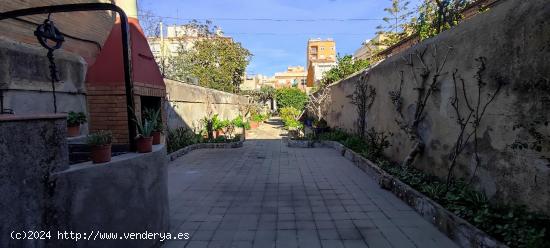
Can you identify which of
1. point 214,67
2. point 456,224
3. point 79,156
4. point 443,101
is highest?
point 214,67

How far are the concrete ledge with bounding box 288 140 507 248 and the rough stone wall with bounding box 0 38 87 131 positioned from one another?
5.89 metres

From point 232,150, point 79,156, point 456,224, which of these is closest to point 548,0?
point 456,224

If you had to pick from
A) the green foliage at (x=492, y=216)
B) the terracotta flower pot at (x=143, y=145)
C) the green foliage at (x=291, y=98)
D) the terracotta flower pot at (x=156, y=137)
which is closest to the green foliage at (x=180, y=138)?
the terracotta flower pot at (x=156, y=137)

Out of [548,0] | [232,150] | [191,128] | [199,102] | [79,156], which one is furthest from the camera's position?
[199,102]

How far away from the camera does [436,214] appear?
3670mm

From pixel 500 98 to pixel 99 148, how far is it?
421cm

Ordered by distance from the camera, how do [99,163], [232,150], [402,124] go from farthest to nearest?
[232,150] → [402,124] → [99,163]

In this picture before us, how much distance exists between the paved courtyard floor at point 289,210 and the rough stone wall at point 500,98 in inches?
37.0

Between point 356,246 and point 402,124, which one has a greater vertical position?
point 402,124

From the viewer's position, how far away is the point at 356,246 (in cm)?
325

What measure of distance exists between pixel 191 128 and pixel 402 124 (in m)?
8.00

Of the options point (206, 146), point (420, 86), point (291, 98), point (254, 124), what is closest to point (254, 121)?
point (254, 124)

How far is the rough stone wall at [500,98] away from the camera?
2.91 m

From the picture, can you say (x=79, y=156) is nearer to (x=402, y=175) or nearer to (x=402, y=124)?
(x=402, y=175)
